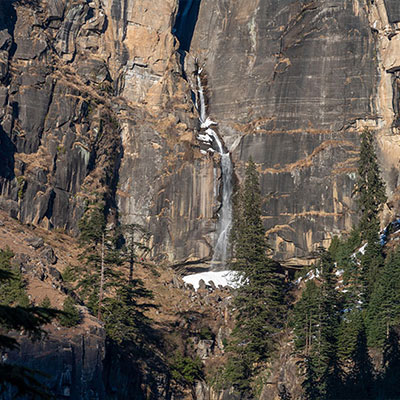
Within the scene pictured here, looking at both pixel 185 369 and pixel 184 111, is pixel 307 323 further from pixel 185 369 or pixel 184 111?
pixel 184 111

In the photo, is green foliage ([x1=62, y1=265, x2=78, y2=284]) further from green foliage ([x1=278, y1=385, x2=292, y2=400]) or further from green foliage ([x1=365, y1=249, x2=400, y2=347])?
green foliage ([x1=365, y1=249, x2=400, y2=347])

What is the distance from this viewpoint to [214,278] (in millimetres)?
65438

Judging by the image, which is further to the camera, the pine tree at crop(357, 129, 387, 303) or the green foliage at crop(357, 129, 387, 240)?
the green foliage at crop(357, 129, 387, 240)

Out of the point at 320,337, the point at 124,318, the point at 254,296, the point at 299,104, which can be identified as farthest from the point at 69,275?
the point at 299,104

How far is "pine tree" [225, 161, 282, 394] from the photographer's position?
51.9 metres

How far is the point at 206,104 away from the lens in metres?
72.9

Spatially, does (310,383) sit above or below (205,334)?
below

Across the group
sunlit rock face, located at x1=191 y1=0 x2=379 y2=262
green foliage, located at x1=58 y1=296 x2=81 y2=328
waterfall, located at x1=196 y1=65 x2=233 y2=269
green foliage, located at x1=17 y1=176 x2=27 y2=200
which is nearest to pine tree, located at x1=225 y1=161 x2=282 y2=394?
waterfall, located at x1=196 y1=65 x2=233 y2=269

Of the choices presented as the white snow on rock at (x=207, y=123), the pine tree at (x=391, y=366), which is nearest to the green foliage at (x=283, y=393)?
the pine tree at (x=391, y=366)

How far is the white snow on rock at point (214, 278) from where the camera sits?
64.3m

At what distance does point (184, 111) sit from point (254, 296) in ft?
71.5

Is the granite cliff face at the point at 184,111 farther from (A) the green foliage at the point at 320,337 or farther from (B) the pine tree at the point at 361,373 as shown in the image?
(B) the pine tree at the point at 361,373

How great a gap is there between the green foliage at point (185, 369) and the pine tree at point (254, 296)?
2.96m

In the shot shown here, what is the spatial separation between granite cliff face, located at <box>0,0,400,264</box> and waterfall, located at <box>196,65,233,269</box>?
0.70 m
